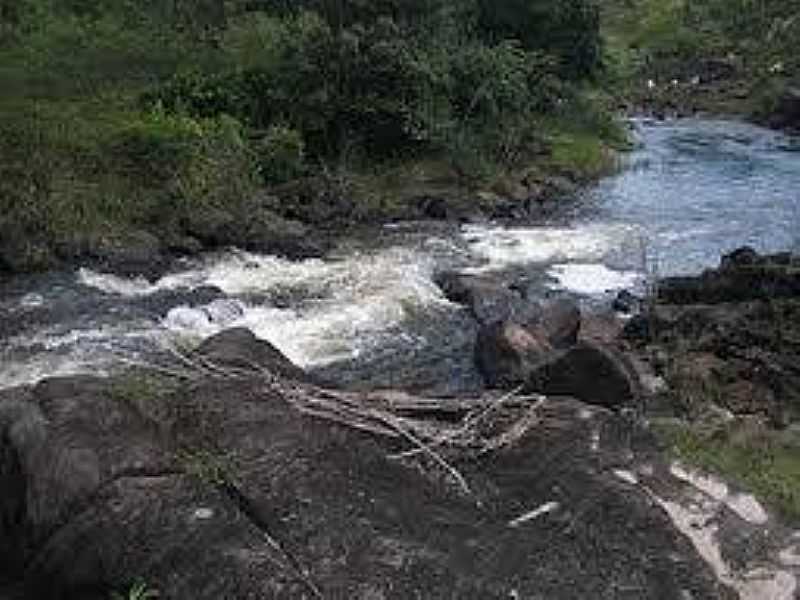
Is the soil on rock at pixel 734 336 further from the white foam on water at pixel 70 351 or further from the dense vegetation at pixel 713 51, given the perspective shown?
the dense vegetation at pixel 713 51

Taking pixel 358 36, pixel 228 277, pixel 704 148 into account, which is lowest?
pixel 704 148

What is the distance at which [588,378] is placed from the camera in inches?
782

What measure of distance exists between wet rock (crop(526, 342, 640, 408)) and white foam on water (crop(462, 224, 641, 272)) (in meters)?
14.6

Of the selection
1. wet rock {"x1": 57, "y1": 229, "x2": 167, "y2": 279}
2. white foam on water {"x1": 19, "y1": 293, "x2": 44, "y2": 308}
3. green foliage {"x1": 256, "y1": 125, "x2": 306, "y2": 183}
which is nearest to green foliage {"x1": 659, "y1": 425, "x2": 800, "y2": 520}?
white foam on water {"x1": 19, "y1": 293, "x2": 44, "y2": 308}

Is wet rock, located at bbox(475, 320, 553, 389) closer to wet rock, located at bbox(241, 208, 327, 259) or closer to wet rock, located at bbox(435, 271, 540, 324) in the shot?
wet rock, located at bbox(435, 271, 540, 324)

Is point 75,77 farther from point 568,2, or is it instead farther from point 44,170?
point 568,2

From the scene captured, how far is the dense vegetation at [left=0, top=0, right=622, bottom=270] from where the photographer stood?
35.1 m

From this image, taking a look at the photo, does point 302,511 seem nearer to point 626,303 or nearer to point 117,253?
point 626,303

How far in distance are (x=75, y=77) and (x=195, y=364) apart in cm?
3411

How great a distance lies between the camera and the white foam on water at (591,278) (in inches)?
1318

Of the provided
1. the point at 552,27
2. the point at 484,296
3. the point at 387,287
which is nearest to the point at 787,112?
the point at 552,27

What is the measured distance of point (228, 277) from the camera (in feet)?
105

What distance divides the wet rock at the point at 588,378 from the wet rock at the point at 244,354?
4.16m

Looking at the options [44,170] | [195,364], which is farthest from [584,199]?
[195,364]
